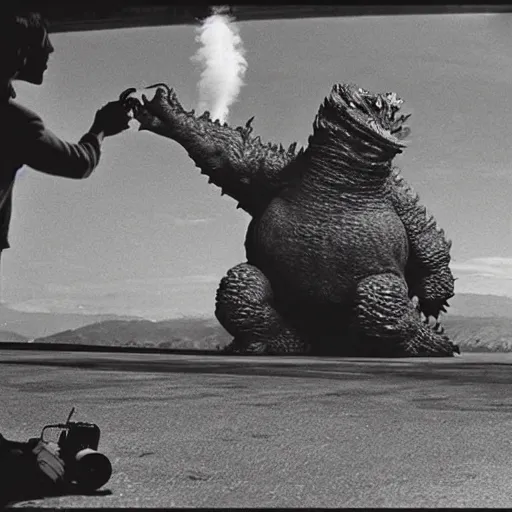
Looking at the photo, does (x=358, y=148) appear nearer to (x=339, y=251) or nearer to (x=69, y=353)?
(x=339, y=251)

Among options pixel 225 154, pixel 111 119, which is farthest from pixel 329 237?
pixel 111 119

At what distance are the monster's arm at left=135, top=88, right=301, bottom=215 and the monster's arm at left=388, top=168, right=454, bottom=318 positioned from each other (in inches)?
11.0

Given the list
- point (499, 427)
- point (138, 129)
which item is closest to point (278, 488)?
point (499, 427)

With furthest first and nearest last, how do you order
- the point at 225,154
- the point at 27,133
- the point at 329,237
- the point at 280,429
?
the point at 225,154 → the point at 329,237 → the point at 280,429 → the point at 27,133

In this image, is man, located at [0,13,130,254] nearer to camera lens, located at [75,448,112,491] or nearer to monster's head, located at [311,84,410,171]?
camera lens, located at [75,448,112,491]

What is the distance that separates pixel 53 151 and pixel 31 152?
0.05 ft

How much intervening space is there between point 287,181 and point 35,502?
4.58 ft

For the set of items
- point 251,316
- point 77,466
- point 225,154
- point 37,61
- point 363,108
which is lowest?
point 77,466

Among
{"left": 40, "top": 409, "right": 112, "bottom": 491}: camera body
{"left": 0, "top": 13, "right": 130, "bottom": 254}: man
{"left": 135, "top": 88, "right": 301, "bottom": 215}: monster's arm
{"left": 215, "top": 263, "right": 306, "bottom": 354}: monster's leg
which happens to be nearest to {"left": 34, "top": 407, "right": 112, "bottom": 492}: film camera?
{"left": 40, "top": 409, "right": 112, "bottom": 491}: camera body

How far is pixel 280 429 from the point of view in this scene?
0.81m

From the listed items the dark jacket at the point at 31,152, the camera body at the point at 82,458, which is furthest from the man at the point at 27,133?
the camera body at the point at 82,458

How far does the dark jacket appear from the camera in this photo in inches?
21.5

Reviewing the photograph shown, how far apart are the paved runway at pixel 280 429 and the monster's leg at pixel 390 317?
1.17 ft

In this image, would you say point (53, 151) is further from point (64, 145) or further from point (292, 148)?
point (292, 148)
